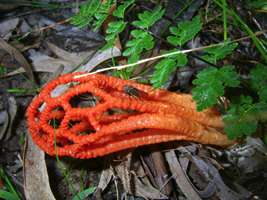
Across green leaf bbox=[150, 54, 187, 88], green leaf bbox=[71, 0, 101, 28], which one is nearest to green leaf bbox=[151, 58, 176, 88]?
green leaf bbox=[150, 54, 187, 88]

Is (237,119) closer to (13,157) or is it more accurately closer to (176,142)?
(176,142)

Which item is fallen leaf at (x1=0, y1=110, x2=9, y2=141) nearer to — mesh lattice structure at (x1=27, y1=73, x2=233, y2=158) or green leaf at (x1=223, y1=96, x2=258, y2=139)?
mesh lattice structure at (x1=27, y1=73, x2=233, y2=158)

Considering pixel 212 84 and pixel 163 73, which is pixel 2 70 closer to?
pixel 163 73

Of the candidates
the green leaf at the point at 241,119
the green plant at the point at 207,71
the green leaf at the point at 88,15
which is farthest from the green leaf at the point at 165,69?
the green leaf at the point at 88,15

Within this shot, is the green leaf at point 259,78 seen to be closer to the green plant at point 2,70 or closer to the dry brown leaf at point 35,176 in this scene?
the dry brown leaf at point 35,176

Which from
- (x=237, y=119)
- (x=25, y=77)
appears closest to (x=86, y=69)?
(x=25, y=77)
